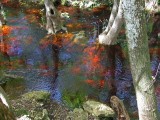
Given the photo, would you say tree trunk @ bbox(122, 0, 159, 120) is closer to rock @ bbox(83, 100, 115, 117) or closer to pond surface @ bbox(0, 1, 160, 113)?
rock @ bbox(83, 100, 115, 117)

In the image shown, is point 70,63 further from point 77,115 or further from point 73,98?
point 77,115

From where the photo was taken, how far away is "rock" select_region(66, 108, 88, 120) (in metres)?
11.8

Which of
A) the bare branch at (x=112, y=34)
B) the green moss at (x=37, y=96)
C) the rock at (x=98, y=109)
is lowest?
the rock at (x=98, y=109)

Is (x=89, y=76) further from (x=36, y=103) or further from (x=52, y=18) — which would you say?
(x=52, y=18)

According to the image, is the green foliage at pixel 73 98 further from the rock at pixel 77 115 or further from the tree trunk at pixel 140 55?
the tree trunk at pixel 140 55

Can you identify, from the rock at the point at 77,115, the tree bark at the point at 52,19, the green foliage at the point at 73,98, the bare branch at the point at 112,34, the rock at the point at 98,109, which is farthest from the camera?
the tree bark at the point at 52,19

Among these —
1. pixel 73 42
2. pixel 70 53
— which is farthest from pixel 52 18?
pixel 70 53

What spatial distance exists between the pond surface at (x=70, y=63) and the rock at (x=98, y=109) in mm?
1593

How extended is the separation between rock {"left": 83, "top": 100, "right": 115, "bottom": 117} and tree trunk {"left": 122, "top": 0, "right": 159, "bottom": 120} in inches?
188

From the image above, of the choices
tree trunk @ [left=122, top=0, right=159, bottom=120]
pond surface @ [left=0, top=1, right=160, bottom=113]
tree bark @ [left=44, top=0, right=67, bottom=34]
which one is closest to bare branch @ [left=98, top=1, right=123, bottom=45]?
pond surface @ [left=0, top=1, right=160, bottom=113]

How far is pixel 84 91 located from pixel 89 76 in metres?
1.75

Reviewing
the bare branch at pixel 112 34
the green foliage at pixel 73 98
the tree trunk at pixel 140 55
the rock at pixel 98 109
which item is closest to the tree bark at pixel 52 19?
the bare branch at pixel 112 34

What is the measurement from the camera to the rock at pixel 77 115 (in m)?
11.8

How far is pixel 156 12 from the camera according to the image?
25438mm
